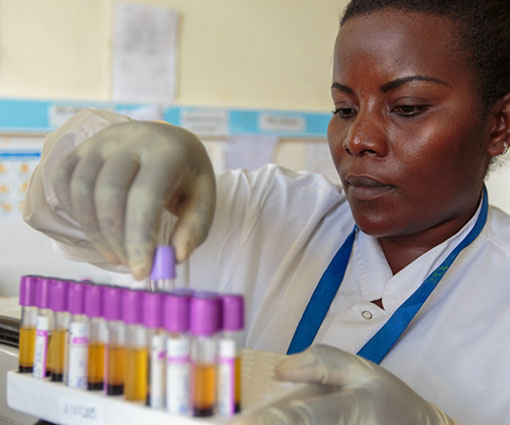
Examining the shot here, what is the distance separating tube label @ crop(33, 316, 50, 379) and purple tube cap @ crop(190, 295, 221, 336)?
0.20 metres

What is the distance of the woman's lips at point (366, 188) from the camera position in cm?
94

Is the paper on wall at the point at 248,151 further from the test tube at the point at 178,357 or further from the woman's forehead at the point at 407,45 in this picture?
the test tube at the point at 178,357

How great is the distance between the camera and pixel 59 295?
24.7 inches

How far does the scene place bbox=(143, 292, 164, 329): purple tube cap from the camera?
21.7 inches

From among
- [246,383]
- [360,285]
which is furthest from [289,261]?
[246,383]

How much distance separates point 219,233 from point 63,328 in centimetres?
53

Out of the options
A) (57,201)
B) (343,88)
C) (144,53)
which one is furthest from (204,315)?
(144,53)

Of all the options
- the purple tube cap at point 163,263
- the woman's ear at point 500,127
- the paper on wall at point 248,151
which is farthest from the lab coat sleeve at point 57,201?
the paper on wall at point 248,151

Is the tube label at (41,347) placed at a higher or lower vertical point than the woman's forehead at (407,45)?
lower

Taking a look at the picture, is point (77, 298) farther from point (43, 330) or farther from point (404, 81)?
point (404, 81)

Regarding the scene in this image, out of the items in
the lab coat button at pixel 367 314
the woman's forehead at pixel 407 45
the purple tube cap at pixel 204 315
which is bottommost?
the lab coat button at pixel 367 314

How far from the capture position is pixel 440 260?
40.0 inches

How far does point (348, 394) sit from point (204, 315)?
0.18 m

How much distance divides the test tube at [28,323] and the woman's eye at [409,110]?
22.6 inches
